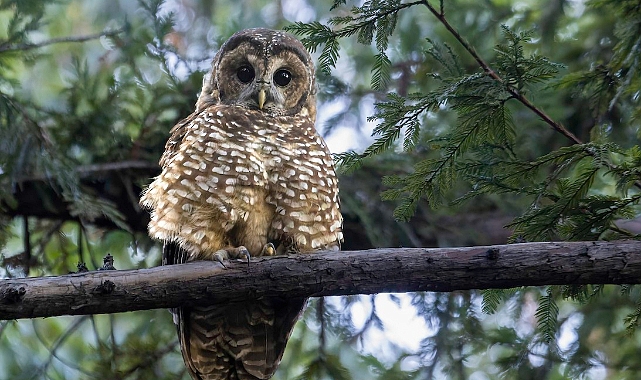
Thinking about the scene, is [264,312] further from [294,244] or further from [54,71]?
[54,71]

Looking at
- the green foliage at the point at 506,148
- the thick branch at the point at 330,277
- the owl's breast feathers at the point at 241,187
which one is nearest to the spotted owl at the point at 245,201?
the owl's breast feathers at the point at 241,187

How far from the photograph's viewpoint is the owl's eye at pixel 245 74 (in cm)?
447

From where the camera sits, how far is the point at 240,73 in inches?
177

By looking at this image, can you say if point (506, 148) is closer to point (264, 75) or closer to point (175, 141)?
point (264, 75)

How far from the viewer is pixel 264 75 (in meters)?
4.34

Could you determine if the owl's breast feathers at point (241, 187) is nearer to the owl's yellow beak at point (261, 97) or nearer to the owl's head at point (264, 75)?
the owl's yellow beak at point (261, 97)

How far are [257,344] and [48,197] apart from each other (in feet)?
6.15

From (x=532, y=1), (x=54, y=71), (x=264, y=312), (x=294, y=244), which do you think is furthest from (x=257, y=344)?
(x=54, y=71)

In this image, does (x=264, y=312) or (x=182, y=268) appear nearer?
(x=182, y=268)

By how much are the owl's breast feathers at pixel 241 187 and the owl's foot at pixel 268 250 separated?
7cm

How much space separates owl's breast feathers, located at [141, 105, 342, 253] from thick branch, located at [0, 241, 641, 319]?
1.73ft

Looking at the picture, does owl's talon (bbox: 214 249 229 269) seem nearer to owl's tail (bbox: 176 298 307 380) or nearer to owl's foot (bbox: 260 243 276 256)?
owl's foot (bbox: 260 243 276 256)

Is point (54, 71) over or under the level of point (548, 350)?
over

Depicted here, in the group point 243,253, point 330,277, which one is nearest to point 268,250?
point 243,253
